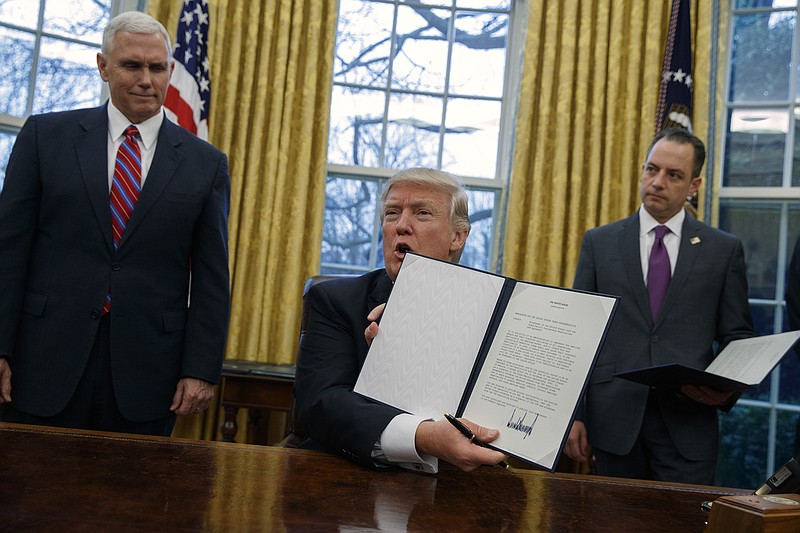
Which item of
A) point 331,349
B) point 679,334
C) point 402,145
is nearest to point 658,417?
point 679,334

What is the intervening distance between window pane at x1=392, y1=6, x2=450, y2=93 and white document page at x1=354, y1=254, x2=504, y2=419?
333 centimetres

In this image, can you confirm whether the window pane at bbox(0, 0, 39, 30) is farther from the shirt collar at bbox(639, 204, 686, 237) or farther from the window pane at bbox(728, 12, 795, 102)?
the window pane at bbox(728, 12, 795, 102)

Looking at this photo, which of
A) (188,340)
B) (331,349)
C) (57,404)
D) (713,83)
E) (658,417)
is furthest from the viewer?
(713,83)

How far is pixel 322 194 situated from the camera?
4352 millimetres

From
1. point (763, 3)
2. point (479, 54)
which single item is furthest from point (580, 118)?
point (763, 3)

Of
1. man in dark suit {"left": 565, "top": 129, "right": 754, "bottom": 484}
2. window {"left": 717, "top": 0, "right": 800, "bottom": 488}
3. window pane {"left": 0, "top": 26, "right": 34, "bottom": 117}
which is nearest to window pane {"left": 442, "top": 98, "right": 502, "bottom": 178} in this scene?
window {"left": 717, "top": 0, "right": 800, "bottom": 488}

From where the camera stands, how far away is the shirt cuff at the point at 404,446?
1.52m

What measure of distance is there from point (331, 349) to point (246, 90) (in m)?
2.75

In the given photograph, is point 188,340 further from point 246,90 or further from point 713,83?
point 713,83

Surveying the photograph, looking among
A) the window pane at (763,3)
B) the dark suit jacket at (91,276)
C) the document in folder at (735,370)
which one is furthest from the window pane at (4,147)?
the window pane at (763,3)

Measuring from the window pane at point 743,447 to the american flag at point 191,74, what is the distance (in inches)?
128

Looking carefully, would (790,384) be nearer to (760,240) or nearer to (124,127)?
(760,240)

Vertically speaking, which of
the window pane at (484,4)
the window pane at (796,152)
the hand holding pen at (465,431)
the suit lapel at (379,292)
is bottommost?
the hand holding pen at (465,431)
